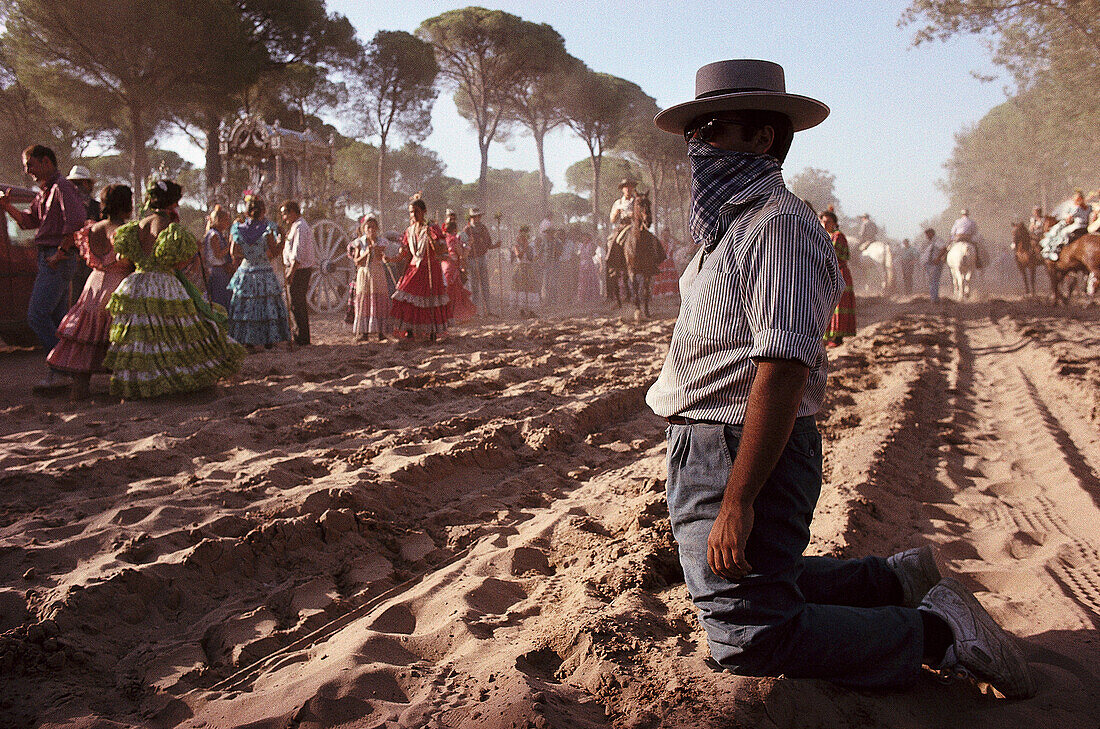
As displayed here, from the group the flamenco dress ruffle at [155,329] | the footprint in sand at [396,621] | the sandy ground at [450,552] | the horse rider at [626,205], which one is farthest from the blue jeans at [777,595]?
the horse rider at [626,205]

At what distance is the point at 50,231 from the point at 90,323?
1.26m

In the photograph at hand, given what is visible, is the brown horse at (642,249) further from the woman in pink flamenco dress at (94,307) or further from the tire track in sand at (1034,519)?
the woman in pink flamenco dress at (94,307)

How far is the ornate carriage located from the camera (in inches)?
508

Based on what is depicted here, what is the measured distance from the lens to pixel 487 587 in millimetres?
2508

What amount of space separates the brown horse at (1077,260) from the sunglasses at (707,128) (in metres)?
13.9

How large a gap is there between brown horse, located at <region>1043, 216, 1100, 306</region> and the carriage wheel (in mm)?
13068

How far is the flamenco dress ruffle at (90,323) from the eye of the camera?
5.37 metres

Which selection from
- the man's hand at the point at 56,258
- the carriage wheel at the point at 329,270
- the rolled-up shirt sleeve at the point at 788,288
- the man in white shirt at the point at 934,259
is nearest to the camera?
the rolled-up shirt sleeve at the point at 788,288

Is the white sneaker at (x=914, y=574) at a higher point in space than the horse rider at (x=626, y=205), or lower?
lower

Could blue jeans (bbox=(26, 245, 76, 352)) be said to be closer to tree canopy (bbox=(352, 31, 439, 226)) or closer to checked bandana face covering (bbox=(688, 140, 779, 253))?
checked bandana face covering (bbox=(688, 140, 779, 253))

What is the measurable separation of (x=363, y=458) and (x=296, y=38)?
18.3 metres

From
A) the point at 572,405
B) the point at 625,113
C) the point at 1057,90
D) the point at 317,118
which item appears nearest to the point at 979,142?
the point at 1057,90

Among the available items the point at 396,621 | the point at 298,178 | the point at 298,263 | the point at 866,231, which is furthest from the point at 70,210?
the point at 866,231

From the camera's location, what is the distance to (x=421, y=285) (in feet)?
27.8
